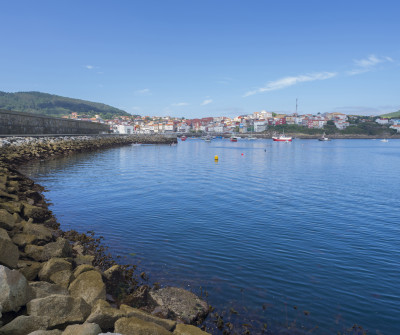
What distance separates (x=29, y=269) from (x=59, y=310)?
2439mm

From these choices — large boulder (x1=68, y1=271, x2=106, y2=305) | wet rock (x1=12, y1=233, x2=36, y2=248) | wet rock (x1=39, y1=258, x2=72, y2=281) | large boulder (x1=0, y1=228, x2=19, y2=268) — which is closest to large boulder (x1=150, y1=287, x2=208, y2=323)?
large boulder (x1=68, y1=271, x2=106, y2=305)

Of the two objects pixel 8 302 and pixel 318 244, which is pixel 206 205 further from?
pixel 8 302

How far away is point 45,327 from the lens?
4793mm

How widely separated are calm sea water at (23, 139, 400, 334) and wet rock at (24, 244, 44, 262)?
2735mm

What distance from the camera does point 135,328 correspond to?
15.1 feet

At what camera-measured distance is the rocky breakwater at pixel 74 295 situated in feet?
15.7

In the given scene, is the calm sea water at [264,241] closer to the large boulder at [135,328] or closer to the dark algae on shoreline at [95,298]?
the dark algae on shoreline at [95,298]

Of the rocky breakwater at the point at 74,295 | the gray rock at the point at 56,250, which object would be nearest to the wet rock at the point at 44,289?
the rocky breakwater at the point at 74,295

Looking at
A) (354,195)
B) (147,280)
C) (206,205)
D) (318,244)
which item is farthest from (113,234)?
(354,195)

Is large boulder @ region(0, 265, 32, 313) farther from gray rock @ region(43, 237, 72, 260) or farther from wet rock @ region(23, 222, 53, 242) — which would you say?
wet rock @ region(23, 222, 53, 242)

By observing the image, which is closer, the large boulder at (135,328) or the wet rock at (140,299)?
the large boulder at (135,328)

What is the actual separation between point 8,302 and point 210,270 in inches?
230

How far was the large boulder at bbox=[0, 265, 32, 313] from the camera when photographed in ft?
16.5

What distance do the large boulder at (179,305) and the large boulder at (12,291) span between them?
9.18 ft
